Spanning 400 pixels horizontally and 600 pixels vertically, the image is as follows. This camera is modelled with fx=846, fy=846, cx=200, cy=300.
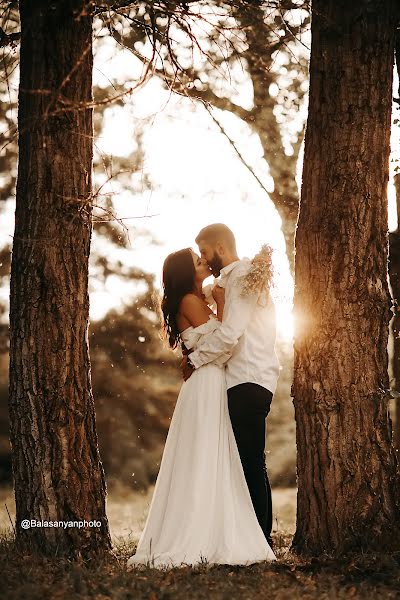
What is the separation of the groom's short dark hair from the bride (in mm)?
177

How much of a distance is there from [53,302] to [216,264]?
4.07ft

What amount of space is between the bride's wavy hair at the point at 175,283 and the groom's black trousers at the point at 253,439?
2.57 feet

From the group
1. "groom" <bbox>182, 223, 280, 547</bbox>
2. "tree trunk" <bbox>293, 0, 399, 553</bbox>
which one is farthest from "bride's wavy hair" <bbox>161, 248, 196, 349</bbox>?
"tree trunk" <bbox>293, 0, 399, 553</bbox>

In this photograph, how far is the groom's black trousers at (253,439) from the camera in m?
5.69

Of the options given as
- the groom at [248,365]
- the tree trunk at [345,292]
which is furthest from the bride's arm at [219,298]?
Answer: the tree trunk at [345,292]

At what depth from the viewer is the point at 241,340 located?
5859 mm

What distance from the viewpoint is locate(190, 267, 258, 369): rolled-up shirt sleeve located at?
5.73m

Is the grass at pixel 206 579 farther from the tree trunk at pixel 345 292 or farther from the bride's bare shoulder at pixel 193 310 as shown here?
the bride's bare shoulder at pixel 193 310

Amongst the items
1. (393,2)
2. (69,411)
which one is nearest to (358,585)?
(69,411)

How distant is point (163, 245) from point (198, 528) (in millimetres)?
10898

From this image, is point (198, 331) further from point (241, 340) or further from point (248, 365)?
point (248, 365)

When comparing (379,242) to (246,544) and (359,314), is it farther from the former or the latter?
(246,544)

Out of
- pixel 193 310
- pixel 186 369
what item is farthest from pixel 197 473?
pixel 193 310

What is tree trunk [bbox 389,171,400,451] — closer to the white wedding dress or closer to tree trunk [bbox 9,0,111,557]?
the white wedding dress
